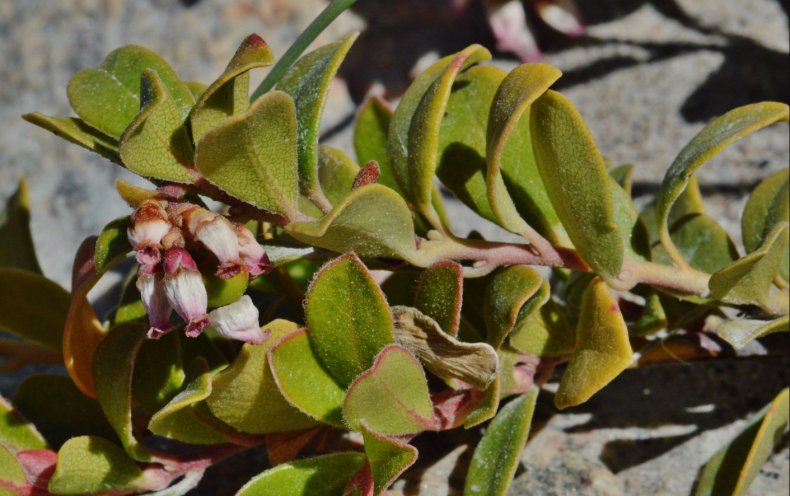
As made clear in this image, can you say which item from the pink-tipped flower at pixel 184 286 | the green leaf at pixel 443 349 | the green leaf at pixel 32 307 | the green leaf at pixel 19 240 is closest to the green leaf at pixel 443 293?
the green leaf at pixel 443 349

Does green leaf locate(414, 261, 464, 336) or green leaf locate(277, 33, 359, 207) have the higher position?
green leaf locate(277, 33, 359, 207)

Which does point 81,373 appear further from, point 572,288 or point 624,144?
point 624,144

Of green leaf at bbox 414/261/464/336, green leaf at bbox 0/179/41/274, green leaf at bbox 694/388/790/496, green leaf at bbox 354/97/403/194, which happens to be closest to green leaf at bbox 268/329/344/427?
green leaf at bbox 414/261/464/336

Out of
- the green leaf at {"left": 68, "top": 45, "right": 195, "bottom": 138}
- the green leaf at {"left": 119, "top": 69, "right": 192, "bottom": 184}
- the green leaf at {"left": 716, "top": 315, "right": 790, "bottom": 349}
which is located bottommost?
the green leaf at {"left": 716, "top": 315, "right": 790, "bottom": 349}

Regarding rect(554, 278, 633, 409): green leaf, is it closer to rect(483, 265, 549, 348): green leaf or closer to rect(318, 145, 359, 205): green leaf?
rect(483, 265, 549, 348): green leaf

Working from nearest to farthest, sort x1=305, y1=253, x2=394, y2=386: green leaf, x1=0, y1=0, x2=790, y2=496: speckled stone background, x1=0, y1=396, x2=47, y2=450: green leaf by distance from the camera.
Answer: x1=305, y1=253, x2=394, y2=386: green leaf
x1=0, y1=396, x2=47, y2=450: green leaf
x1=0, y1=0, x2=790, y2=496: speckled stone background

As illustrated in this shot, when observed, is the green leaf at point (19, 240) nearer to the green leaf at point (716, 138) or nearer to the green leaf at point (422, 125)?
the green leaf at point (422, 125)

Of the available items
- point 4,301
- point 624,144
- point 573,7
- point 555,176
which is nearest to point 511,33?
point 573,7

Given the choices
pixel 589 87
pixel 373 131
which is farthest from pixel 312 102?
pixel 589 87
